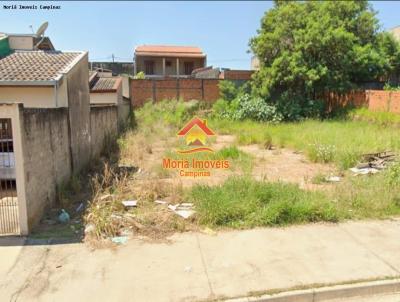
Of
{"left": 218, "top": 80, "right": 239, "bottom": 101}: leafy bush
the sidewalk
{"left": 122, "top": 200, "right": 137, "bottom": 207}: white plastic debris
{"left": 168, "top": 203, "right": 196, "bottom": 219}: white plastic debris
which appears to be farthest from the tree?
the sidewalk

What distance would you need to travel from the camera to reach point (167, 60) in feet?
114

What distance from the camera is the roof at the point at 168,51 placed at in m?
33.9

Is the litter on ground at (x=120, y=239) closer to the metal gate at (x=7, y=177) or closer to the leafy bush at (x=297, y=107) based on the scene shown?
the metal gate at (x=7, y=177)

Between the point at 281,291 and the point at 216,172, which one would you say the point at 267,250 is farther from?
the point at 216,172

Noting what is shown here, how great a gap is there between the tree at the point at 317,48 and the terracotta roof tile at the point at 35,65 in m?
10.2

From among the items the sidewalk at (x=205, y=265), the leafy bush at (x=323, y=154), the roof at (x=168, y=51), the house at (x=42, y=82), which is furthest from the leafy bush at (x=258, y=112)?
the roof at (x=168, y=51)

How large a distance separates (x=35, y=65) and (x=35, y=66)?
4.3 inches

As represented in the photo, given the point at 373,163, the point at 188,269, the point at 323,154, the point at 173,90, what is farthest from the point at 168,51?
the point at 188,269

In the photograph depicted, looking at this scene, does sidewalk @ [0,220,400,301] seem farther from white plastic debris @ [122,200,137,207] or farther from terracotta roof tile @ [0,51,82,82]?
terracotta roof tile @ [0,51,82,82]

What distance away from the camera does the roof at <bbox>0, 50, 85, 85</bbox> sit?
8688mm

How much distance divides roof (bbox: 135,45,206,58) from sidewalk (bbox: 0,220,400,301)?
32.0 meters

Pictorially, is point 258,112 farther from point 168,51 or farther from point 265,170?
point 168,51

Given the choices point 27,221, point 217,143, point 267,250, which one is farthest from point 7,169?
point 217,143

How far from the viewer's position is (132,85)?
2023cm
